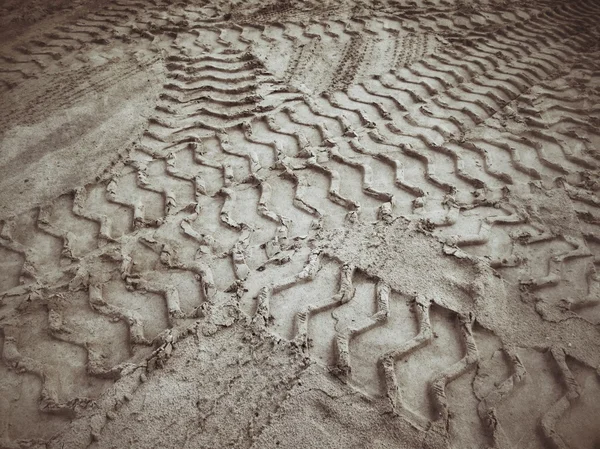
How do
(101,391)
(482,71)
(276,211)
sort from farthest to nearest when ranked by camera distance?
(482,71), (276,211), (101,391)

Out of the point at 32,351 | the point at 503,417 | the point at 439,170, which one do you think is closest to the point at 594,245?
the point at 439,170

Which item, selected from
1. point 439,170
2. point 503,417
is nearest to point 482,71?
point 439,170

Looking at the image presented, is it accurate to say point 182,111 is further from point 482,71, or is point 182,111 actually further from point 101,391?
point 482,71

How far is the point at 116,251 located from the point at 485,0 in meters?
4.88

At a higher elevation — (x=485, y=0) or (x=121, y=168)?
(x=485, y=0)

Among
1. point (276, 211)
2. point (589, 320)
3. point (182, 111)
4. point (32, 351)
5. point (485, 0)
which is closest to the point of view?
point (32, 351)

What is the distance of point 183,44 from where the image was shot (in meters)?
3.61

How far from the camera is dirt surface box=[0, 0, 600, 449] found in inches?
55.2

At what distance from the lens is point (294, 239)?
2020 millimetres

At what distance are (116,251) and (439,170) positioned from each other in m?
1.93

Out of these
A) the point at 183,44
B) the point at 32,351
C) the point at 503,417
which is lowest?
the point at 32,351

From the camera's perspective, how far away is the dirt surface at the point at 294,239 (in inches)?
55.2

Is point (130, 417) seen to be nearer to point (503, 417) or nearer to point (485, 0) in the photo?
point (503, 417)

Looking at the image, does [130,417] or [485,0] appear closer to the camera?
[130,417]
